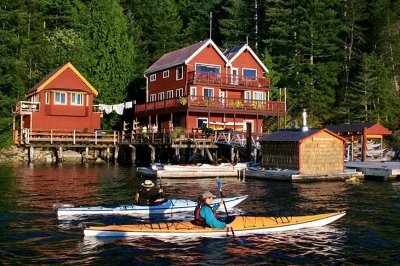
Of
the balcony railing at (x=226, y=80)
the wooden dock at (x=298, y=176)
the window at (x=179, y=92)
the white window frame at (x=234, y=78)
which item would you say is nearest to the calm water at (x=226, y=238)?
the wooden dock at (x=298, y=176)

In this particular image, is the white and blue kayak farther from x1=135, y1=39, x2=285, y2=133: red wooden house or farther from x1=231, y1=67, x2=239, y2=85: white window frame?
x1=231, y1=67, x2=239, y2=85: white window frame

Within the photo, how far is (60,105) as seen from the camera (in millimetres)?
54062

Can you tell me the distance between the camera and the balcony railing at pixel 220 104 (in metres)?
48.0

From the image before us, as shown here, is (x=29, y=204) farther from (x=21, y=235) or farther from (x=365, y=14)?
(x=365, y=14)

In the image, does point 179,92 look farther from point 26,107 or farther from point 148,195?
point 148,195

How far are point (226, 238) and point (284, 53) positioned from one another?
52.4 m

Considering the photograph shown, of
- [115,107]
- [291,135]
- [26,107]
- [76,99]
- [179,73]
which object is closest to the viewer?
[291,135]

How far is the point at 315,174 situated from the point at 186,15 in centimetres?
5658

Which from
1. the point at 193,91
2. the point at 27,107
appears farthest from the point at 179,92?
the point at 27,107

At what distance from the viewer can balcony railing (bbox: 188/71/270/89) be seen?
5134cm

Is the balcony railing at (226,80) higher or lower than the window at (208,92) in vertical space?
higher

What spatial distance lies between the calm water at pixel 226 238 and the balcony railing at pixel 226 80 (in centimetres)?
2311

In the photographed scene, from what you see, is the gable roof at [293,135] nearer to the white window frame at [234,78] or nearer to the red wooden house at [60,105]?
the white window frame at [234,78]

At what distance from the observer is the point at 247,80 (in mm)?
53469
